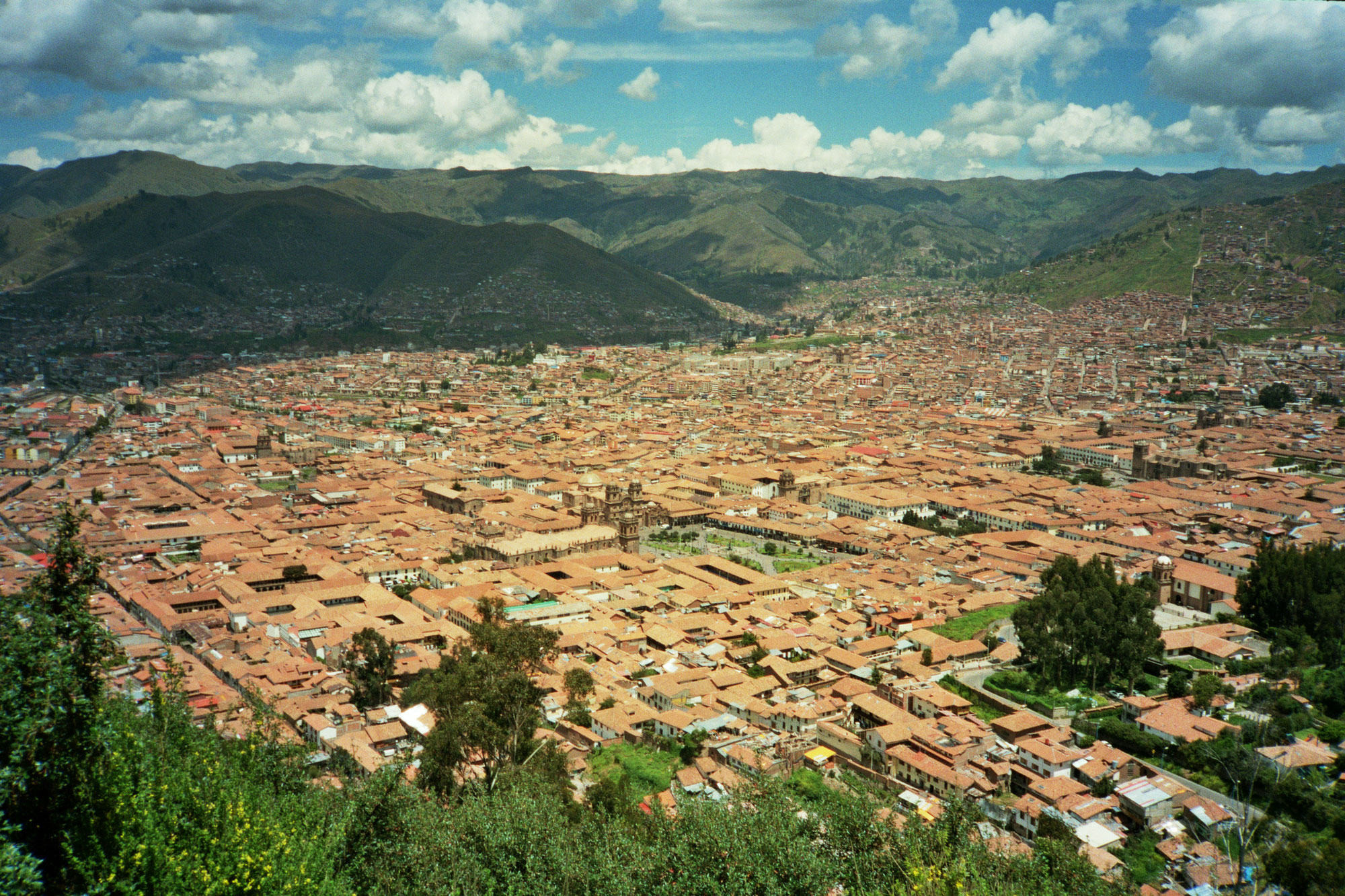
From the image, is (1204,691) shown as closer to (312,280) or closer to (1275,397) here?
(1275,397)

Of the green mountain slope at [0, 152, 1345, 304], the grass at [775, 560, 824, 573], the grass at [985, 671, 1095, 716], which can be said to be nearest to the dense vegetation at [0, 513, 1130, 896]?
the grass at [985, 671, 1095, 716]

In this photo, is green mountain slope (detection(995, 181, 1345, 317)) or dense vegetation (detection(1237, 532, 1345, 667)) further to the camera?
green mountain slope (detection(995, 181, 1345, 317))

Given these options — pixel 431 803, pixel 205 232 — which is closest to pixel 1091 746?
pixel 431 803

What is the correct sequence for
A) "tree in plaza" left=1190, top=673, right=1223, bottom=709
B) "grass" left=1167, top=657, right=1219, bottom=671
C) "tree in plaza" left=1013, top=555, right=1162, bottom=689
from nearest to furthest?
"tree in plaza" left=1190, top=673, right=1223, bottom=709 < "tree in plaza" left=1013, top=555, right=1162, bottom=689 < "grass" left=1167, top=657, right=1219, bottom=671

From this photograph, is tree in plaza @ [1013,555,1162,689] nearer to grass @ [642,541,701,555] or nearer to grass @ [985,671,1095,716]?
grass @ [985,671,1095,716]

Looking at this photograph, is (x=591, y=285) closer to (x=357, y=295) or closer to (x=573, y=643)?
(x=357, y=295)

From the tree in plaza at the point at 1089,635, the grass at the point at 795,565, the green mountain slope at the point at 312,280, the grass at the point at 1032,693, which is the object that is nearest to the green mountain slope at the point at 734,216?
the green mountain slope at the point at 312,280
